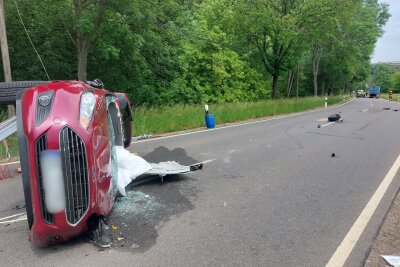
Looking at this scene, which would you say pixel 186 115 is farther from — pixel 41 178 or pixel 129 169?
pixel 41 178

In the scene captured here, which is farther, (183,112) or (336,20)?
(336,20)

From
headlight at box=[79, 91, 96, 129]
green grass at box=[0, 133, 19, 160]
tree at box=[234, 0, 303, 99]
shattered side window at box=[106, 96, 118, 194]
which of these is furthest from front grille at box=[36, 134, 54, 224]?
tree at box=[234, 0, 303, 99]

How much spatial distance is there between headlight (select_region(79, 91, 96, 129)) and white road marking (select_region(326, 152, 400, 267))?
2782 mm

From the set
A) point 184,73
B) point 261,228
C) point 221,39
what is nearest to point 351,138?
point 261,228

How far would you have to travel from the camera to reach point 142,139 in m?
12.6

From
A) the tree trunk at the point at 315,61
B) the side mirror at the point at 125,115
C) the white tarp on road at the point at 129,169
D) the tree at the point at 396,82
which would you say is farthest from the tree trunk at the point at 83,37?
the tree at the point at 396,82

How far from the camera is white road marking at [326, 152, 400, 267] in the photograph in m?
3.89

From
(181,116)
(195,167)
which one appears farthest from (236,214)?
(181,116)

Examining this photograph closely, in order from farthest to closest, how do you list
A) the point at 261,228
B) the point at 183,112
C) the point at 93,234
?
the point at 183,112 → the point at 261,228 → the point at 93,234

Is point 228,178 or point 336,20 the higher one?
point 336,20

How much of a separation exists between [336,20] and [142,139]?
24739 mm

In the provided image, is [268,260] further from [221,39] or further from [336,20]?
[221,39]

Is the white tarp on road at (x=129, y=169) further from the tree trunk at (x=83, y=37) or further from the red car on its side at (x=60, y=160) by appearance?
the tree trunk at (x=83, y=37)

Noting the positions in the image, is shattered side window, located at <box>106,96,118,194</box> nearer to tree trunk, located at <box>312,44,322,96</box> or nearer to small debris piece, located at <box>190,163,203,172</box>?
small debris piece, located at <box>190,163,203,172</box>
